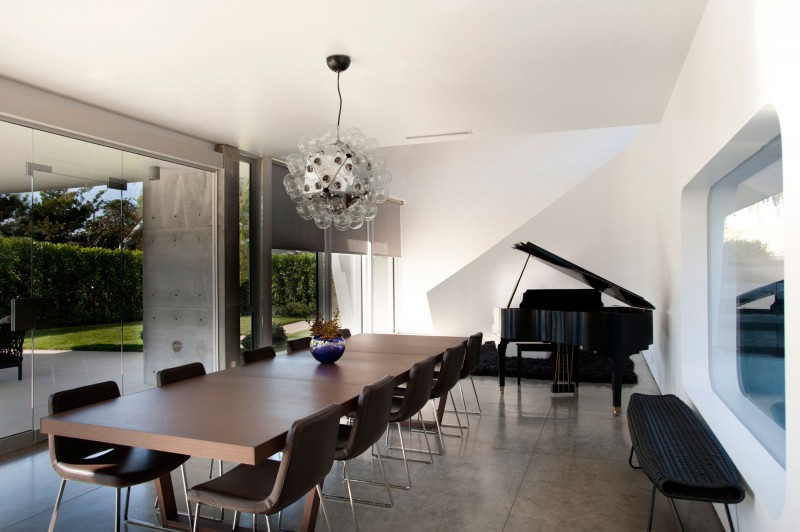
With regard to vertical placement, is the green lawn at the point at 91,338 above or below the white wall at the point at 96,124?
below

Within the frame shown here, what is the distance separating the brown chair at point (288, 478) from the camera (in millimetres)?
2182

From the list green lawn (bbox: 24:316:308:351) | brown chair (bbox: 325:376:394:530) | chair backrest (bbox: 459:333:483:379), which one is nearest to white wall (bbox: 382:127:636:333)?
chair backrest (bbox: 459:333:483:379)

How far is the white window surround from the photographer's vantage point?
7.31ft

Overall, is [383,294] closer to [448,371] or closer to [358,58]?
[448,371]

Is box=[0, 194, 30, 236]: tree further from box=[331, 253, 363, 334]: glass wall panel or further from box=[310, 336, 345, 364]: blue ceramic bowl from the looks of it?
box=[331, 253, 363, 334]: glass wall panel

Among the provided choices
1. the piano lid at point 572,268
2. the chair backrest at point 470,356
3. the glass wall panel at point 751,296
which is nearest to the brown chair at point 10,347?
the chair backrest at point 470,356

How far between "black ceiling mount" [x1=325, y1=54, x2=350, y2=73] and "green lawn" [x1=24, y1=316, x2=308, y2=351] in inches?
121

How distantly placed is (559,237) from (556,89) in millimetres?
5023

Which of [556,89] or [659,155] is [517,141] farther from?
[556,89]

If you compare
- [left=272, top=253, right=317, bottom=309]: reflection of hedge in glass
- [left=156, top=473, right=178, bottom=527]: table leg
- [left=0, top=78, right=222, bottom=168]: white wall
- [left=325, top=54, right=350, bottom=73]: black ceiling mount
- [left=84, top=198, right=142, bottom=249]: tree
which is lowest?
[left=156, top=473, right=178, bottom=527]: table leg

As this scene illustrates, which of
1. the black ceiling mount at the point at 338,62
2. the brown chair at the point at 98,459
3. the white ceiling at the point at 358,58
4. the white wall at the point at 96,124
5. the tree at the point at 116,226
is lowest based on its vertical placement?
the brown chair at the point at 98,459

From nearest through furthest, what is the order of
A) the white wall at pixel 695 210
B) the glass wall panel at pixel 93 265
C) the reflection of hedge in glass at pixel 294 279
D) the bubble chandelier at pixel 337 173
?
the white wall at pixel 695 210 < the bubble chandelier at pixel 337 173 < the glass wall panel at pixel 93 265 < the reflection of hedge in glass at pixel 294 279

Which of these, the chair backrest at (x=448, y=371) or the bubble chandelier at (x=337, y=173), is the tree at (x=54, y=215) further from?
the chair backrest at (x=448, y=371)

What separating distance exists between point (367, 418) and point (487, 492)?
111cm
